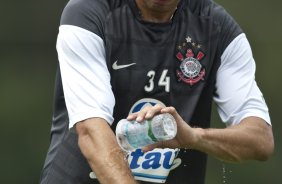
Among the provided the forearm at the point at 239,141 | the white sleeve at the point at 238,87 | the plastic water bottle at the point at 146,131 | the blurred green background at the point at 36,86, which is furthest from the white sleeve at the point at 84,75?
the blurred green background at the point at 36,86

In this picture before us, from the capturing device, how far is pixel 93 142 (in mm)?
4184

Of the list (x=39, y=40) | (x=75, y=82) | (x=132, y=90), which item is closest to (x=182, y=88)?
(x=132, y=90)

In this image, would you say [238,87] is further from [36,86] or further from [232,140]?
[36,86]

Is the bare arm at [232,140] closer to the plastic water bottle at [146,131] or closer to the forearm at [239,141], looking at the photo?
the forearm at [239,141]

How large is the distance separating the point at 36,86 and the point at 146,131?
18.2 ft

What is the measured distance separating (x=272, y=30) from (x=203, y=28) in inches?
198

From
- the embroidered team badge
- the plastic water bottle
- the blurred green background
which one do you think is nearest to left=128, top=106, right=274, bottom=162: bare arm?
the plastic water bottle

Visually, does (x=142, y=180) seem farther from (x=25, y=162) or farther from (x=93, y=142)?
(x=25, y=162)

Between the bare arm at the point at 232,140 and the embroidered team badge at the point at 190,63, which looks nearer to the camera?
the bare arm at the point at 232,140

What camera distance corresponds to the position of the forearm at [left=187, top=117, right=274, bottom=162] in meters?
4.48

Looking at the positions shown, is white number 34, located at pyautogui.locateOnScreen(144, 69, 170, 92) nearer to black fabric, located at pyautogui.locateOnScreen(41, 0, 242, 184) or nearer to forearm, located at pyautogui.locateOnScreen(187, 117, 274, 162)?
black fabric, located at pyautogui.locateOnScreen(41, 0, 242, 184)

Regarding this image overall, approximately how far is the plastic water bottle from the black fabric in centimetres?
49

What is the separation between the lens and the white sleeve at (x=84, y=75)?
14.0 feet

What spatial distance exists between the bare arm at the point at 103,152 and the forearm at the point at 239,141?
42 centimetres
